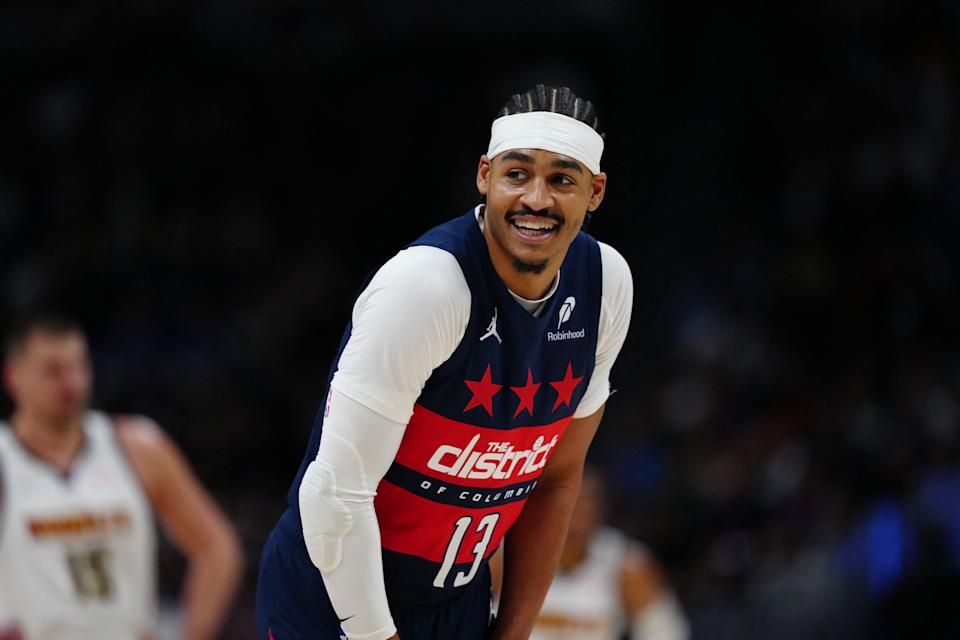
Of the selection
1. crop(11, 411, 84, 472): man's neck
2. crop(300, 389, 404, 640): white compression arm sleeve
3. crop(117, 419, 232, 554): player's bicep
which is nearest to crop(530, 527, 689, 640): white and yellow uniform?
crop(117, 419, 232, 554): player's bicep

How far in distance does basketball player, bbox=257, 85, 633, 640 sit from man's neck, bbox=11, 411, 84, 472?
84.9 inches

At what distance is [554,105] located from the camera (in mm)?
3090

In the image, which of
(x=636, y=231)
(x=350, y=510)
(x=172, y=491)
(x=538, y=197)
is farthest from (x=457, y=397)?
(x=636, y=231)

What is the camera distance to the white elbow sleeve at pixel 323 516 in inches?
114

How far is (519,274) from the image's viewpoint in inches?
122

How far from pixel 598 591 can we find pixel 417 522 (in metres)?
3.92

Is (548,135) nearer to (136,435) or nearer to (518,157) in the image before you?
(518,157)

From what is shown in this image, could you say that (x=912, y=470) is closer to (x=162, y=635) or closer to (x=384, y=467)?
(x=162, y=635)

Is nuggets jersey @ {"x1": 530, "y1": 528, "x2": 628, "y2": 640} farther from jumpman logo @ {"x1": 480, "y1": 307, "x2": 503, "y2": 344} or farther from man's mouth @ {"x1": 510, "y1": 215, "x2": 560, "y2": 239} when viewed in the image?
man's mouth @ {"x1": 510, "y1": 215, "x2": 560, "y2": 239}

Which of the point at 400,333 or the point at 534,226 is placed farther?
the point at 534,226

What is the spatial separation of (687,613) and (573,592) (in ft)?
6.03

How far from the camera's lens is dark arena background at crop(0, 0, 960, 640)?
29.2ft

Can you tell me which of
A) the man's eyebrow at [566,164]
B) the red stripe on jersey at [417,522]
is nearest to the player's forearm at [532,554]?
the red stripe on jersey at [417,522]

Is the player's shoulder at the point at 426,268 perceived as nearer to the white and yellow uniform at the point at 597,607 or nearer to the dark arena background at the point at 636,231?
the white and yellow uniform at the point at 597,607
